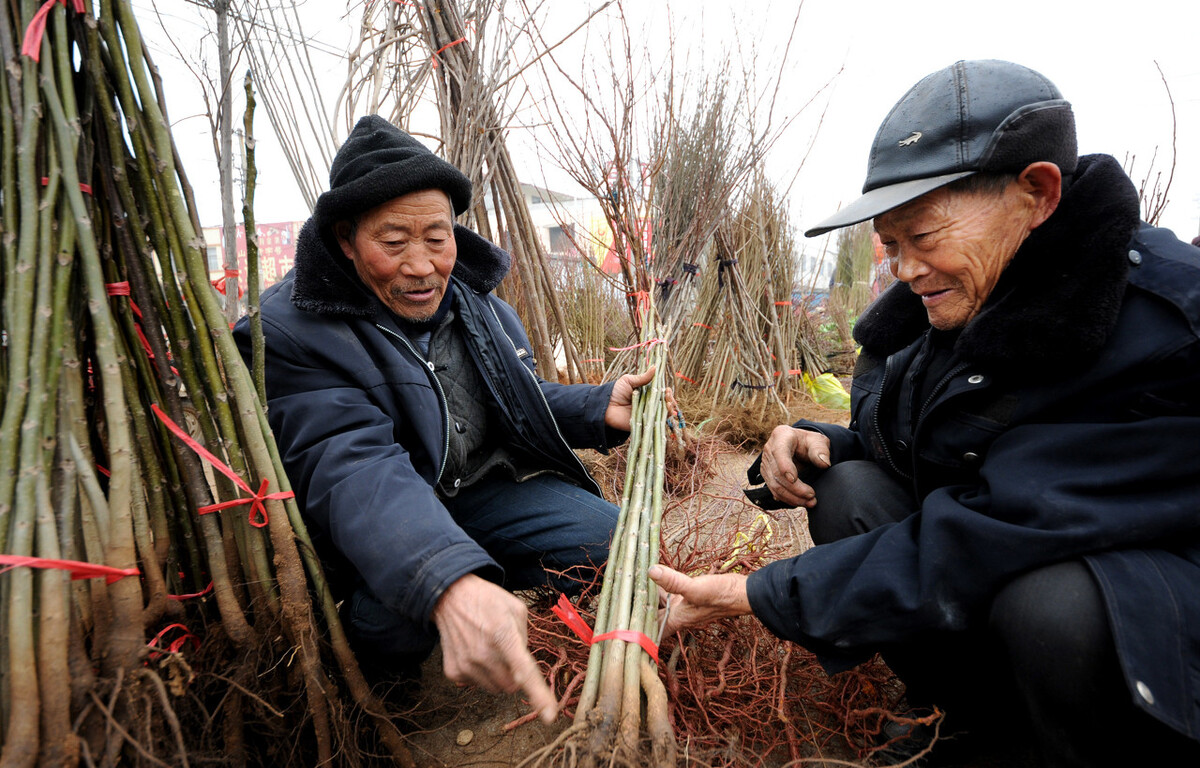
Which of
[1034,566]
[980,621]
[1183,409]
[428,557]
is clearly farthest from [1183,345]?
[428,557]

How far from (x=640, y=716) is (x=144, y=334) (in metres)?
1.17

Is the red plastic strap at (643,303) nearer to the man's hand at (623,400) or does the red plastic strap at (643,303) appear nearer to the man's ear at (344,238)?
the man's hand at (623,400)

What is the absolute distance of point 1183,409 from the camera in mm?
959

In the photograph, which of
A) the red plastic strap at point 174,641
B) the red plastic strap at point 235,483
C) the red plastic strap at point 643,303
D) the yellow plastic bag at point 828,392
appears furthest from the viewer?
the yellow plastic bag at point 828,392

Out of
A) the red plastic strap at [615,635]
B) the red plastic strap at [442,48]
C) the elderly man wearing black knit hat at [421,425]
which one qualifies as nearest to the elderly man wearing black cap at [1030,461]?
the red plastic strap at [615,635]

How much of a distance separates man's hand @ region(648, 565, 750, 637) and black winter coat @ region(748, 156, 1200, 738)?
0.14 feet

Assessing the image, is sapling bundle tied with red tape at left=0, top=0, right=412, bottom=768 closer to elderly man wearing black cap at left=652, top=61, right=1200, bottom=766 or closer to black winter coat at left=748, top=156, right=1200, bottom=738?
elderly man wearing black cap at left=652, top=61, right=1200, bottom=766

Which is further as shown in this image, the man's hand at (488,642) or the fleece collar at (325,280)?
the fleece collar at (325,280)

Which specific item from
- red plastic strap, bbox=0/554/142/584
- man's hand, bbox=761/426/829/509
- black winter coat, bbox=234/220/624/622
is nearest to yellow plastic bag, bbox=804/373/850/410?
man's hand, bbox=761/426/829/509

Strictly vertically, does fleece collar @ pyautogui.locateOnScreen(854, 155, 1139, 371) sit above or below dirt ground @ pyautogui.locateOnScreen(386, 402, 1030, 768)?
above

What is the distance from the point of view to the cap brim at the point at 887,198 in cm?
111

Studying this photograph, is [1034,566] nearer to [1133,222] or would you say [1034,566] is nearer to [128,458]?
[1133,222]

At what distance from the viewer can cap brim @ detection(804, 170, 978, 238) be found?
111cm

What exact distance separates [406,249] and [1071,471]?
58.6 inches
